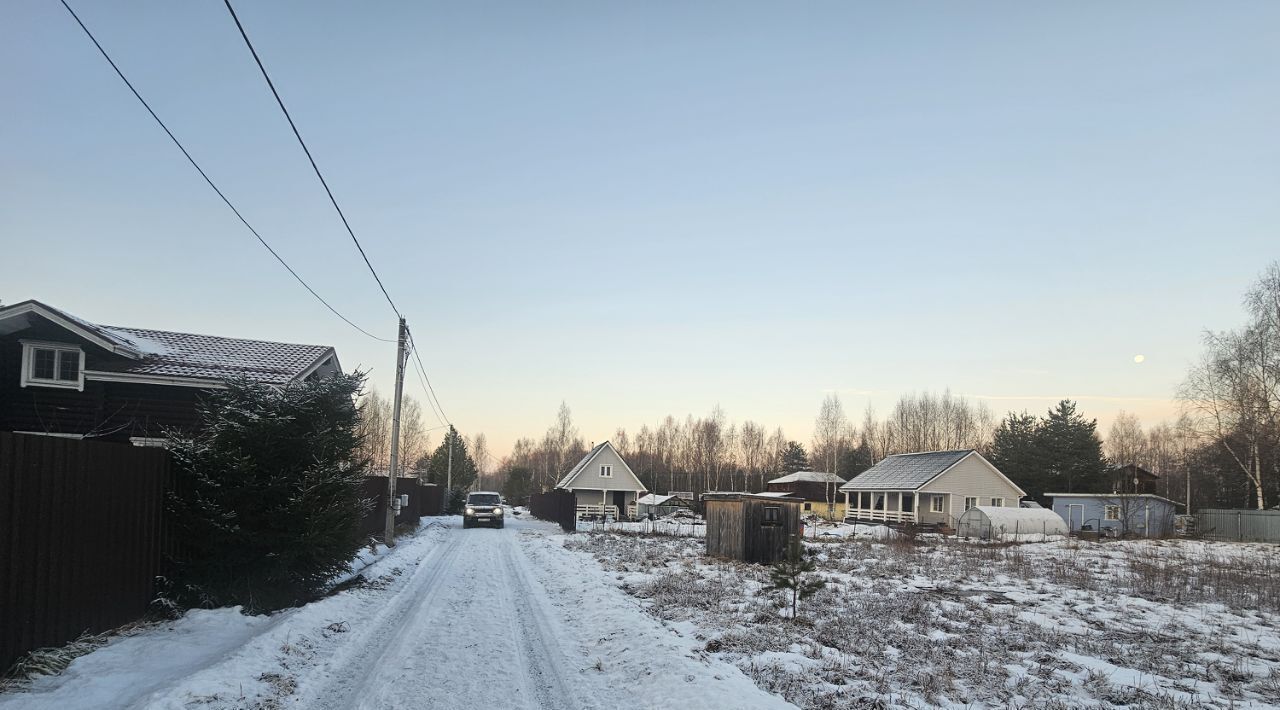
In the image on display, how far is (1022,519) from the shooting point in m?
36.3

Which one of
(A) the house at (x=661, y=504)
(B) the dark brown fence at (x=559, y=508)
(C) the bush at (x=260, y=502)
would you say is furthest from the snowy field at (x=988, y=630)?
(A) the house at (x=661, y=504)

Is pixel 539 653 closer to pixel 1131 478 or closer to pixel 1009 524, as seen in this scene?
pixel 1009 524

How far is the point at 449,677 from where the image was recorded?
23.9 ft

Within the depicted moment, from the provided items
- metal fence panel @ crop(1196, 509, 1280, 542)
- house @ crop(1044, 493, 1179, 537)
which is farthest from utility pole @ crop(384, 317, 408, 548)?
metal fence panel @ crop(1196, 509, 1280, 542)

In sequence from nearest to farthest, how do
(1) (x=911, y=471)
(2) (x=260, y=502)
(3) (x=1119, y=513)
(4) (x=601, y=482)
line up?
1. (2) (x=260, y=502)
2. (3) (x=1119, y=513)
3. (1) (x=911, y=471)
4. (4) (x=601, y=482)

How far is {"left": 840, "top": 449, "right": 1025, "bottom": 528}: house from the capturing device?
45719mm

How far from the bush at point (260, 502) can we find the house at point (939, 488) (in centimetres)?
3957

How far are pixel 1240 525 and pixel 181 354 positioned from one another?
51.2 m

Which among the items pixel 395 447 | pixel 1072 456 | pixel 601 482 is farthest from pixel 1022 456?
pixel 395 447

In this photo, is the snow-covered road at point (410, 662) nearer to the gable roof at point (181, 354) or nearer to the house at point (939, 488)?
the gable roof at point (181, 354)

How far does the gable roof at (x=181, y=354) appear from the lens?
16.2 meters

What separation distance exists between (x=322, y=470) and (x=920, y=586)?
12464 millimetres

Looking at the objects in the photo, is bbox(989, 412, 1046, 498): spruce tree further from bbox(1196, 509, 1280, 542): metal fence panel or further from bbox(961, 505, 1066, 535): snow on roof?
bbox(961, 505, 1066, 535): snow on roof

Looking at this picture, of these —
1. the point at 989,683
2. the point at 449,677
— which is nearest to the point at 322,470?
the point at 449,677
